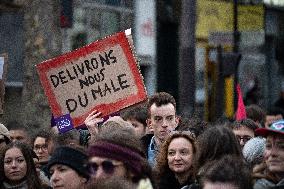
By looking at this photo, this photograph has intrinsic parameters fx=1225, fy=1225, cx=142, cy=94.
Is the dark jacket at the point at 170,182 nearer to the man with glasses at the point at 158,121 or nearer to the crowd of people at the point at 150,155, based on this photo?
the crowd of people at the point at 150,155


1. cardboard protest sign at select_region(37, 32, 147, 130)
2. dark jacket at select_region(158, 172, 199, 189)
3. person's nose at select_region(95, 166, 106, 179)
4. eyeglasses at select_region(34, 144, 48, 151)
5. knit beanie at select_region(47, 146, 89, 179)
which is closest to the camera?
person's nose at select_region(95, 166, 106, 179)

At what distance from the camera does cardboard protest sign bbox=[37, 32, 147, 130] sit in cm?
1050

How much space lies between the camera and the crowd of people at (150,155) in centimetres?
671

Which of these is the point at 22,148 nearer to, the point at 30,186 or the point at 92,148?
the point at 30,186

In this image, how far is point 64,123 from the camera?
34.0ft

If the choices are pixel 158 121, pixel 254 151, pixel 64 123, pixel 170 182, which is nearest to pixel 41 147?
pixel 64 123

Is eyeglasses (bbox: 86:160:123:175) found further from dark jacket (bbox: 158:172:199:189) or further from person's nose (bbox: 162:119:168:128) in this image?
person's nose (bbox: 162:119:168:128)

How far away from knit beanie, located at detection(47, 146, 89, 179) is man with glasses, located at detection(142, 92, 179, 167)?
2.03 metres

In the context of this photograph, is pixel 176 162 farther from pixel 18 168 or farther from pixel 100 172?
pixel 100 172

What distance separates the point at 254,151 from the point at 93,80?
2.26 metres

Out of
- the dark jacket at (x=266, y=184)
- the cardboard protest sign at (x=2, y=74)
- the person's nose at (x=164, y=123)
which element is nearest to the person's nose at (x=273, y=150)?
the dark jacket at (x=266, y=184)

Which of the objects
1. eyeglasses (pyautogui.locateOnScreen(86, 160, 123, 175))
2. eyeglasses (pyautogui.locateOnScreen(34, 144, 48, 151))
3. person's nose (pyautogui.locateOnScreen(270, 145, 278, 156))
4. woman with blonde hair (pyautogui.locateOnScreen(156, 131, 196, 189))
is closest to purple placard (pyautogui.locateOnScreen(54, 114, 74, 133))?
eyeglasses (pyautogui.locateOnScreen(34, 144, 48, 151))

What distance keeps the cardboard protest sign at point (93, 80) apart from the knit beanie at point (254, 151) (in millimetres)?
1648

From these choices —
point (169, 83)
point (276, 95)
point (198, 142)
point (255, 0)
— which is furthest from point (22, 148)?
point (276, 95)
